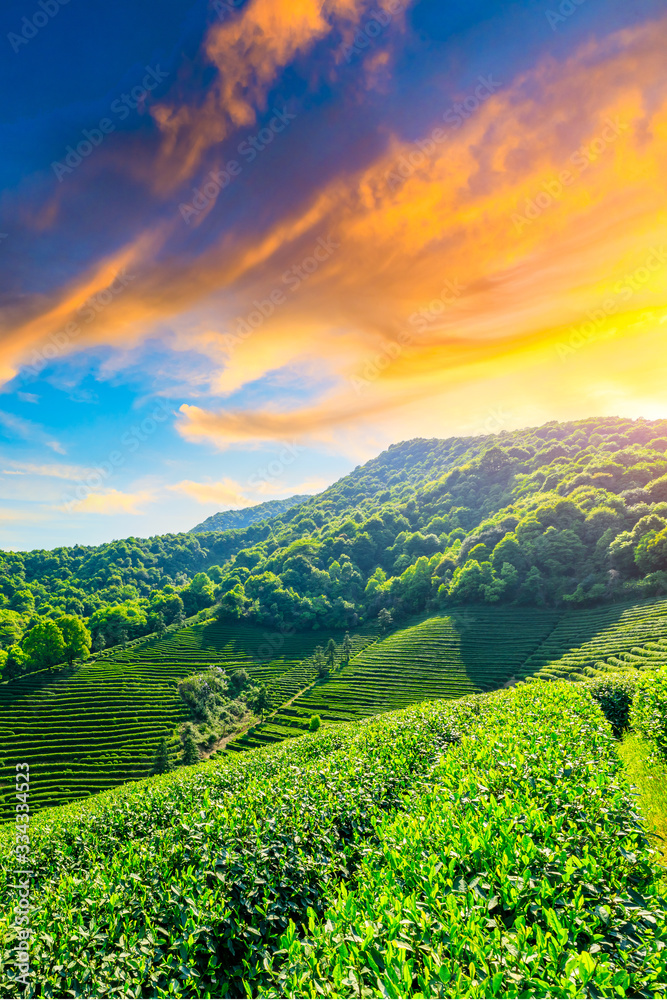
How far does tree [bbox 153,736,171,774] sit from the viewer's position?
118 ft

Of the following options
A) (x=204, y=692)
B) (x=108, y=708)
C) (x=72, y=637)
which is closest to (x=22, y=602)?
(x=72, y=637)

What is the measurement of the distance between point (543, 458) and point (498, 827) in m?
133

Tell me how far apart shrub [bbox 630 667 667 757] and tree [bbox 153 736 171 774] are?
39.9m

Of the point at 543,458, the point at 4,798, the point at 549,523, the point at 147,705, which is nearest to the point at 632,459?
the point at 549,523

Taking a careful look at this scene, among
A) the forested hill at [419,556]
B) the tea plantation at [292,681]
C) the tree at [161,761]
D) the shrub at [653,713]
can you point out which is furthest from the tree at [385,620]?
the shrub at [653,713]

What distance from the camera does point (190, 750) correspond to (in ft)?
126

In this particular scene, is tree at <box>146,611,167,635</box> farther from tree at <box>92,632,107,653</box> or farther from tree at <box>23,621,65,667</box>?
tree at <box>23,621,65,667</box>

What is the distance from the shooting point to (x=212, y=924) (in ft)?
13.8

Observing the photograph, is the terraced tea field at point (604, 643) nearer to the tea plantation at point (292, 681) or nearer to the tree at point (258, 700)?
the tea plantation at point (292, 681)

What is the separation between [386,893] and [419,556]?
→ 95449 mm

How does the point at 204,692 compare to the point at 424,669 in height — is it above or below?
above

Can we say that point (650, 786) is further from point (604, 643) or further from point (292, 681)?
point (292, 681)

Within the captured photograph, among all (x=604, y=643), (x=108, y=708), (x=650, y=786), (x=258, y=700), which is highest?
(x=650, y=786)

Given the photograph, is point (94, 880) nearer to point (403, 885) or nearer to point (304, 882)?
point (304, 882)
